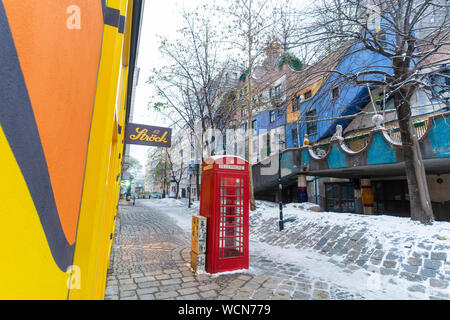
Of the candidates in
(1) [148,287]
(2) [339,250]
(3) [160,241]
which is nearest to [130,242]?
(3) [160,241]

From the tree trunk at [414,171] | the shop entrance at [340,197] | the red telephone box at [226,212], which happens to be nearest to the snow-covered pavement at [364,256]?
the tree trunk at [414,171]

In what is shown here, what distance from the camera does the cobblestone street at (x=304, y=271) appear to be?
429 cm

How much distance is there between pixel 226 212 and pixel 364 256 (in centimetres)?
410

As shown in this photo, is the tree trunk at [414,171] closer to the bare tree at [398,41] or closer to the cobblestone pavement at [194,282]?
the bare tree at [398,41]

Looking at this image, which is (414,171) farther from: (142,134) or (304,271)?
(142,134)

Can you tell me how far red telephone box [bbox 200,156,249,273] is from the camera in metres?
5.29

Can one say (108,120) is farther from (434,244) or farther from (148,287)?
(434,244)

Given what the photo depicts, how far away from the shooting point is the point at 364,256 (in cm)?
618

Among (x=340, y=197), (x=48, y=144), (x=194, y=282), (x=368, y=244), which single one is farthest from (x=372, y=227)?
(x=340, y=197)

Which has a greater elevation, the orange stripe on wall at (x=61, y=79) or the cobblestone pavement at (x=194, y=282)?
the orange stripe on wall at (x=61, y=79)

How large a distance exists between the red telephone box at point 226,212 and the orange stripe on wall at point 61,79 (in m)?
3.86
